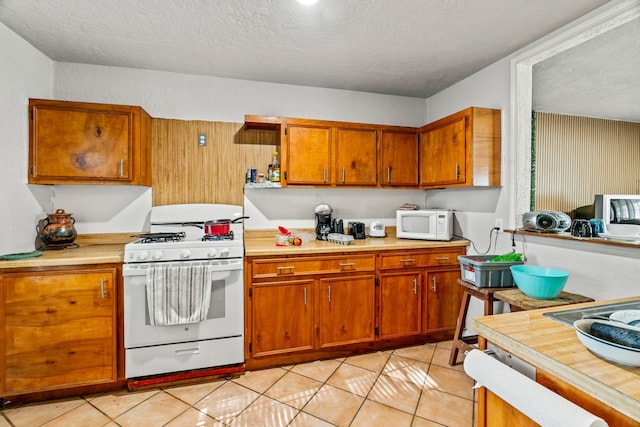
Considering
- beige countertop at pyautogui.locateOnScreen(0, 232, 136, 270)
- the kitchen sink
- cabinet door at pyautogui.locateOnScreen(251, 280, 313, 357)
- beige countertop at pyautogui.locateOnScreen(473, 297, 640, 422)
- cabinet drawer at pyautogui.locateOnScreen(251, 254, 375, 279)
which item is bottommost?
cabinet door at pyautogui.locateOnScreen(251, 280, 313, 357)

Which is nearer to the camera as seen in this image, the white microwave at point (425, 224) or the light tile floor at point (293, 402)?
the light tile floor at point (293, 402)

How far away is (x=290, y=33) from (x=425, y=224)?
6.57 ft

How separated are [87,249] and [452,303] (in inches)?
125

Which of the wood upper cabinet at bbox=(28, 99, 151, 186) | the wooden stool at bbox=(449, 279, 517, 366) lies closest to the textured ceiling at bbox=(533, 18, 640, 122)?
the wooden stool at bbox=(449, 279, 517, 366)

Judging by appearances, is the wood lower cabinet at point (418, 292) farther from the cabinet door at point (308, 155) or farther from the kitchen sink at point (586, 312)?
the kitchen sink at point (586, 312)

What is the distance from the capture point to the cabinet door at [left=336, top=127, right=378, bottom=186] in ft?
9.86

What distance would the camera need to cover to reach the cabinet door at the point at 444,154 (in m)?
2.67

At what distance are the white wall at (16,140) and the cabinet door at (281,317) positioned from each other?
5.73ft

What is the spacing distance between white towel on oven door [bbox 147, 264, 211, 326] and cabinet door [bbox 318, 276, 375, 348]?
0.92 meters

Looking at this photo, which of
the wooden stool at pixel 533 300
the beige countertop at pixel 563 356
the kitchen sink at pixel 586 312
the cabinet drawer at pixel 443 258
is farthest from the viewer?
the cabinet drawer at pixel 443 258

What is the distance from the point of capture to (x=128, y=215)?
2.80 metres

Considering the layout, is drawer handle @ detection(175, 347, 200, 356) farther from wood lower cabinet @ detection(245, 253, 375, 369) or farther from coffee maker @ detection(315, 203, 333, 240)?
coffee maker @ detection(315, 203, 333, 240)

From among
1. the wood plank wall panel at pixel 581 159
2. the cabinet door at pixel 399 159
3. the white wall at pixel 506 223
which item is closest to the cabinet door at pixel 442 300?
the white wall at pixel 506 223

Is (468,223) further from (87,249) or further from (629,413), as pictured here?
(87,249)
